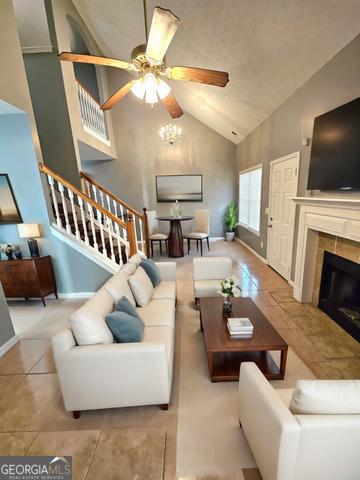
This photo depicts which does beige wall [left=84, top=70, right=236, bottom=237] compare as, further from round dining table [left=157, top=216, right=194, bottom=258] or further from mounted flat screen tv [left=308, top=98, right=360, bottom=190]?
mounted flat screen tv [left=308, top=98, right=360, bottom=190]

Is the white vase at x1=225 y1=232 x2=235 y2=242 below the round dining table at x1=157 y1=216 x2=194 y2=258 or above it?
below

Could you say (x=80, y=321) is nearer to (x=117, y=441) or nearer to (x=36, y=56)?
(x=117, y=441)

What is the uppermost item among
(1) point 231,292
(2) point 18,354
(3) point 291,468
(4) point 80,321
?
(4) point 80,321

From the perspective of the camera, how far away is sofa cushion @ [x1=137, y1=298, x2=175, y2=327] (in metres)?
1.99

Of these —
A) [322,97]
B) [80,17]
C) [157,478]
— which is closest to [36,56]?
[80,17]

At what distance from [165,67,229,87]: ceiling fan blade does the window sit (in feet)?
10.6

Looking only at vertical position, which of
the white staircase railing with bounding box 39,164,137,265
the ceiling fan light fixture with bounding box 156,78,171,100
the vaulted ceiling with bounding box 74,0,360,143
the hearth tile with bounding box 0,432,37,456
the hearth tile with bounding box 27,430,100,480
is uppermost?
the vaulted ceiling with bounding box 74,0,360,143

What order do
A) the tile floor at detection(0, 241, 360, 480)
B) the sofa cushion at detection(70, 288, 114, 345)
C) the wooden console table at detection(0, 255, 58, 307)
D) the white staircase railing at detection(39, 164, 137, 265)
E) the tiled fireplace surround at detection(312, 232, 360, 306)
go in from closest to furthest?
the tile floor at detection(0, 241, 360, 480) < the sofa cushion at detection(70, 288, 114, 345) < the tiled fireplace surround at detection(312, 232, 360, 306) < the wooden console table at detection(0, 255, 58, 307) < the white staircase railing at detection(39, 164, 137, 265)

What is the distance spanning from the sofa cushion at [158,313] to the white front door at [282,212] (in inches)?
92.5

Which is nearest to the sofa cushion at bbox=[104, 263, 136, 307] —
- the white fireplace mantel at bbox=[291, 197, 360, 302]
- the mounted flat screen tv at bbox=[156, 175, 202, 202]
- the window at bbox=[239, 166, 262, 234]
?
the white fireplace mantel at bbox=[291, 197, 360, 302]

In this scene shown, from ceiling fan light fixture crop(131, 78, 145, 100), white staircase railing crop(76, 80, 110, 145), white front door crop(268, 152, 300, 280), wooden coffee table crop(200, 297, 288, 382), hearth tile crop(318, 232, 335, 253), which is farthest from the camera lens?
white staircase railing crop(76, 80, 110, 145)

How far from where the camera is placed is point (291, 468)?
0.93m

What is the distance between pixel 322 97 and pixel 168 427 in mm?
3633

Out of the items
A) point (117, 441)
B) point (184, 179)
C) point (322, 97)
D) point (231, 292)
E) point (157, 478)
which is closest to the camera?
point (157, 478)
